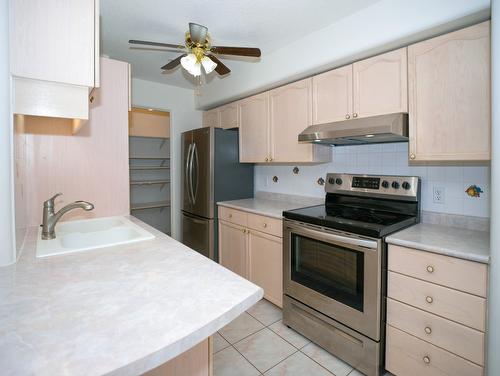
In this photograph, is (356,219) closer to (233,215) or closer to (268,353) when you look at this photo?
(268,353)

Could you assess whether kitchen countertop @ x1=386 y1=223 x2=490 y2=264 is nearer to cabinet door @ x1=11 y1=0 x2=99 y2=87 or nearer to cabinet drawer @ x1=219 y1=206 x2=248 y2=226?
cabinet drawer @ x1=219 y1=206 x2=248 y2=226

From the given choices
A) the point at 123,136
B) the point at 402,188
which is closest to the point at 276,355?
the point at 402,188

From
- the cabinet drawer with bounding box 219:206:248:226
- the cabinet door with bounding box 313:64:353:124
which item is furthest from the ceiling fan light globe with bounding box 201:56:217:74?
the cabinet drawer with bounding box 219:206:248:226

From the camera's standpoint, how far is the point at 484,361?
1.29 metres

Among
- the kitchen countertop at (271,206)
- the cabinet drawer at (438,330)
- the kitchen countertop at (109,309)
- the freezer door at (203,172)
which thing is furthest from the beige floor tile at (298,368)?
the freezer door at (203,172)

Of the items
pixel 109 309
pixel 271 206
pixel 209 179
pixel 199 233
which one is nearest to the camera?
pixel 109 309

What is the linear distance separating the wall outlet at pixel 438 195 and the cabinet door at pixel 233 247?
5.37 feet

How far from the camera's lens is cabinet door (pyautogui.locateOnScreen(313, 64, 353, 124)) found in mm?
2061

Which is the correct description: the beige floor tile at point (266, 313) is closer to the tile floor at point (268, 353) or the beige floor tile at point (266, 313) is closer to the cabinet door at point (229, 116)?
the tile floor at point (268, 353)

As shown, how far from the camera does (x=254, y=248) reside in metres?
2.62

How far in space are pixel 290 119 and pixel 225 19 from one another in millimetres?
995

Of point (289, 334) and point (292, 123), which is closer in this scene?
point (289, 334)

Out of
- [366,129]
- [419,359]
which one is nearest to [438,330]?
[419,359]

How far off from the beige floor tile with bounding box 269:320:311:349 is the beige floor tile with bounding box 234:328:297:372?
4cm
